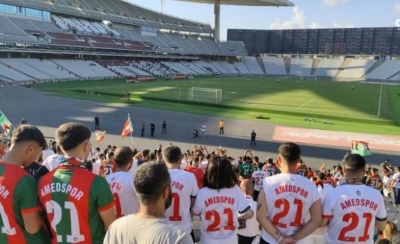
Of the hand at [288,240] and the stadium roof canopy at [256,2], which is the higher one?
the stadium roof canopy at [256,2]

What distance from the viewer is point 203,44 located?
128875 mm

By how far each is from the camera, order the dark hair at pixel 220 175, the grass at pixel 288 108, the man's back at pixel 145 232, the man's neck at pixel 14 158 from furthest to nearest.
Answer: the grass at pixel 288 108 → the dark hair at pixel 220 175 → the man's neck at pixel 14 158 → the man's back at pixel 145 232

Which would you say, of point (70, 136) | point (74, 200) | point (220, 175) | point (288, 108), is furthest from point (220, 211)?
point (288, 108)

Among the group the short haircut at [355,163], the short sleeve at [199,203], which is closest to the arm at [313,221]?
the short haircut at [355,163]

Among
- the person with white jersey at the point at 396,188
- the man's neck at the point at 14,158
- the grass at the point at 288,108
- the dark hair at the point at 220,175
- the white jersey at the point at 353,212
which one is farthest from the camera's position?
the grass at the point at 288,108

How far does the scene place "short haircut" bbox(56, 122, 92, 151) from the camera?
367 centimetres

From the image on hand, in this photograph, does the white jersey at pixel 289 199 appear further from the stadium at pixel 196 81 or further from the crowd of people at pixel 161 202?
the stadium at pixel 196 81

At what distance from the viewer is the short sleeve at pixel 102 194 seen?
3.54 meters

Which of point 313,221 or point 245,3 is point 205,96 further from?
point 245,3

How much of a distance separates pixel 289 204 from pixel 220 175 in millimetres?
867

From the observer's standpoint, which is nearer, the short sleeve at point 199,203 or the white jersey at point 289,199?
the white jersey at point 289,199

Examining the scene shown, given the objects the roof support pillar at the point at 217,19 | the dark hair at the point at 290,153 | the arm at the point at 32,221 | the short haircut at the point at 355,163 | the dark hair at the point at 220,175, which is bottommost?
the arm at the point at 32,221

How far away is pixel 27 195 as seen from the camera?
364cm

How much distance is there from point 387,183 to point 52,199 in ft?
42.1
